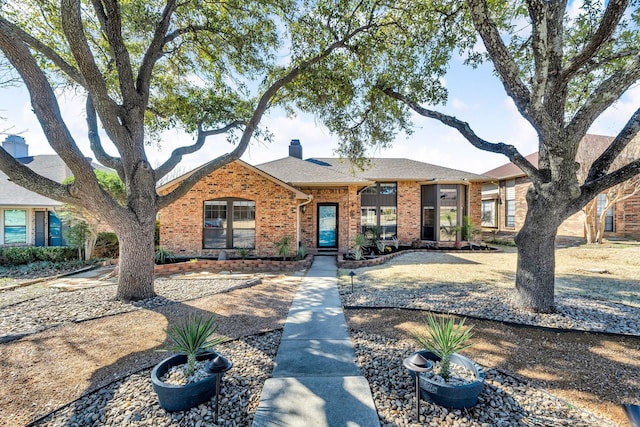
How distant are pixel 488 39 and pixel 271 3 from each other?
5.26m

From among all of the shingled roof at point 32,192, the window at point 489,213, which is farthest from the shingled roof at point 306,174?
the window at point 489,213

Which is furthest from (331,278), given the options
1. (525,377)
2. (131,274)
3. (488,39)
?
(488,39)

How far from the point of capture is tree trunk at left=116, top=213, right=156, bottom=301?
251 inches

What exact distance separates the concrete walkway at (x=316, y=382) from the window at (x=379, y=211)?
36.6 feet

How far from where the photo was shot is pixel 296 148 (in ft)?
60.9

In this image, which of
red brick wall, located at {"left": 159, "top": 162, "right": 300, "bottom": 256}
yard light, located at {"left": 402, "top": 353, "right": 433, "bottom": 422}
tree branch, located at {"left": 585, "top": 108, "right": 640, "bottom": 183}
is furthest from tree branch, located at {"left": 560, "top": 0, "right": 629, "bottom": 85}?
red brick wall, located at {"left": 159, "top": 162, "right": 300, "bottom": 256}

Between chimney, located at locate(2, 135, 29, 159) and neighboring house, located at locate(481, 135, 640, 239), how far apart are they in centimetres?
3081

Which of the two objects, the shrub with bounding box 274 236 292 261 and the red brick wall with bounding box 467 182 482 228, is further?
the red brick wall with bounding box 467 182 482 228

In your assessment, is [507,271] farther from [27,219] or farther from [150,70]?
[27,219]

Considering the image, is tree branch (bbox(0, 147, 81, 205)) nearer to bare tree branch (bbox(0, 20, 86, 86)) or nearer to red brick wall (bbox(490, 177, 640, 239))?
bare tree branch (bbox(0, 20, 86, 86))

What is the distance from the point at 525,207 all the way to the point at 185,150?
2088 cm

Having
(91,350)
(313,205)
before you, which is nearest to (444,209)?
(313,205)

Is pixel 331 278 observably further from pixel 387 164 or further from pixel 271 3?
pixel 387 164

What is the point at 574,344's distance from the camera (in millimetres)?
4203
